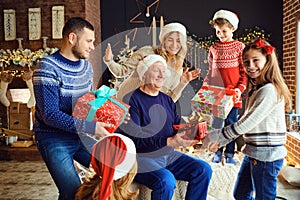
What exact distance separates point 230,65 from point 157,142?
0.77 meters

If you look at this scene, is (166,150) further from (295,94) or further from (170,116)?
(295,94)

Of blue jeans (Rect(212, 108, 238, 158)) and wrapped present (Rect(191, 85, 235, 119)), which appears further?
blue jeans (Rect(212, 108, 238, 158))

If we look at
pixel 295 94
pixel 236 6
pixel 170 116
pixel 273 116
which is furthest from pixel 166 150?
pixel 236 6

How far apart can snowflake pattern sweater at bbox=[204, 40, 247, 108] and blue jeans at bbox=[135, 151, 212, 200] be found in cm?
62

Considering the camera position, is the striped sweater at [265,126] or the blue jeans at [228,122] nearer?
the striped sweater at [265,126]

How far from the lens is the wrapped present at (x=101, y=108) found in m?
2.10

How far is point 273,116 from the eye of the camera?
2.11m

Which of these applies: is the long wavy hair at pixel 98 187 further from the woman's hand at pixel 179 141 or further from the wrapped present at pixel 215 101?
the wrapped present at pixel 215 101

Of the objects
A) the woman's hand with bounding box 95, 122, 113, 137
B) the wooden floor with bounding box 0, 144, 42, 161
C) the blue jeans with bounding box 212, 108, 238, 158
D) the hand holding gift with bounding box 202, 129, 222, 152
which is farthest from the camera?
the wooden floor with bounding box 0, 144, 42, 161

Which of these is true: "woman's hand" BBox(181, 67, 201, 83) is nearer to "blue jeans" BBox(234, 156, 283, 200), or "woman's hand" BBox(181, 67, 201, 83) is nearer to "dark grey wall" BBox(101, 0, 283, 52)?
"blue jeans" BBox(234, 156, 283, 200)

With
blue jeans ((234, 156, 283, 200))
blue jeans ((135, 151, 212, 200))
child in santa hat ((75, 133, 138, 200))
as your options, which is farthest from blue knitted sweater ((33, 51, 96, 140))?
blue jeans ((234, 156, 283, 200))

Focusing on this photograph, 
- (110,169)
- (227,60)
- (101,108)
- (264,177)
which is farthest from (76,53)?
(264,177)

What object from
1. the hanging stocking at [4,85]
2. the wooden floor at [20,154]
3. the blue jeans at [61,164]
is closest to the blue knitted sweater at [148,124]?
the blue jeans at [61,164]

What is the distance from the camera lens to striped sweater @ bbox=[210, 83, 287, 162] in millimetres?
A: 2074
